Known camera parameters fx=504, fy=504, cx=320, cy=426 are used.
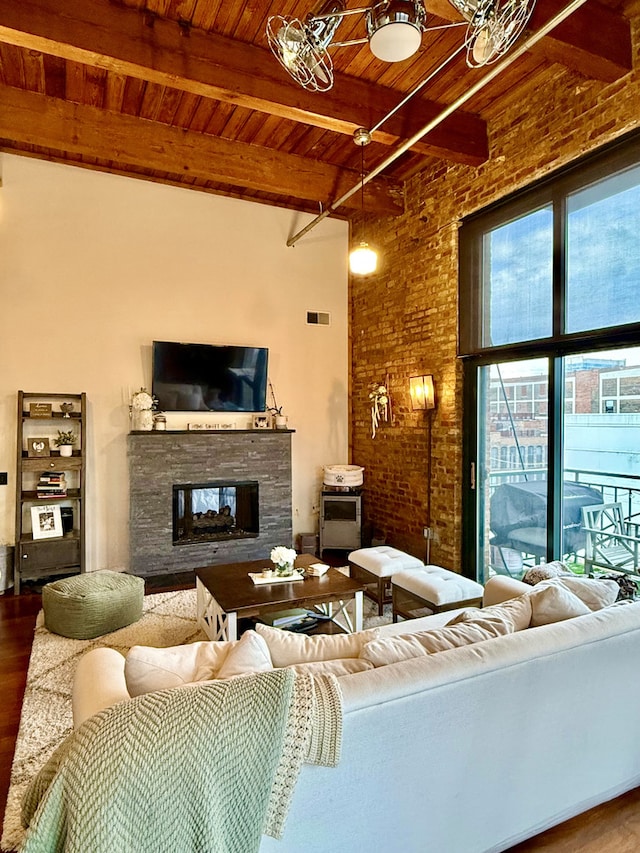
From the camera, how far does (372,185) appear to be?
516 cm

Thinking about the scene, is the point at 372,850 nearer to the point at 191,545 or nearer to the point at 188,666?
the point at 188,666

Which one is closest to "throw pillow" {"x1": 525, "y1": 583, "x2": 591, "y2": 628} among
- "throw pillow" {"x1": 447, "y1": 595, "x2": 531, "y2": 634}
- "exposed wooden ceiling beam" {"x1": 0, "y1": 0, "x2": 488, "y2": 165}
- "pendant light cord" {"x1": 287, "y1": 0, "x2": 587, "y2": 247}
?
"throw pillow" {"x1": 447, "y1": 595, "x2": 531, "y2": 634}

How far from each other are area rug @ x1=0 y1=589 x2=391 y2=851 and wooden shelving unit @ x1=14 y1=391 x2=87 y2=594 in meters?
0.85

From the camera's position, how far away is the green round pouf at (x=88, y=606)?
337cm

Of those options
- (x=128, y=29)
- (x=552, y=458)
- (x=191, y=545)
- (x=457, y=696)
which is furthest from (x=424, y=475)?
(x=128, y=29)

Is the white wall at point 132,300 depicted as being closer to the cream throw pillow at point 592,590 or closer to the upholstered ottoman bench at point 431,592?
the upholstered ottoman bench at point 431,592

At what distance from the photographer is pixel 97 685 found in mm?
1606

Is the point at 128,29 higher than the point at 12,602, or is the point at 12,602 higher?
the point at 128,29

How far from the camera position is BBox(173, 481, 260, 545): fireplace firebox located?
5.23 metres

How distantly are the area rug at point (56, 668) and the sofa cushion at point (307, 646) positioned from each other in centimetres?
117

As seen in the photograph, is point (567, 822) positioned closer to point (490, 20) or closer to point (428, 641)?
point (428, 641)

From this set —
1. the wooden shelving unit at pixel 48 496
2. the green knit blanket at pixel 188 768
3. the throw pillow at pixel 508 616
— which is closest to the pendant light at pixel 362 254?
the throw pillow at pixel 508 616

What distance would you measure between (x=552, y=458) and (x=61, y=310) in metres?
4.58

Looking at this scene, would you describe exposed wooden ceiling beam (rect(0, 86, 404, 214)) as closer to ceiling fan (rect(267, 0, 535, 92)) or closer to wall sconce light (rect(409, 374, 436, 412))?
wall sconce light (rect(409, 374, 436, 412))
